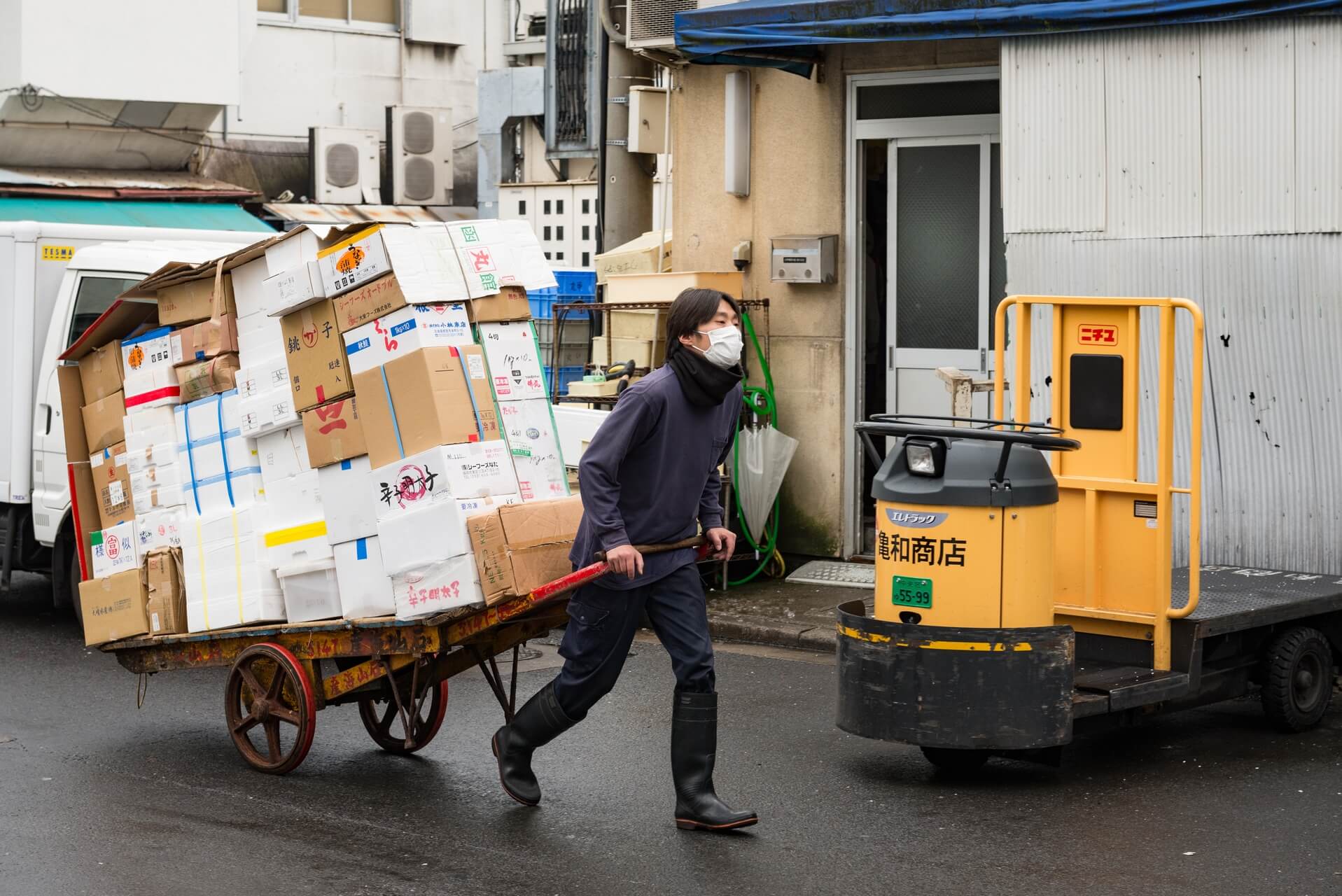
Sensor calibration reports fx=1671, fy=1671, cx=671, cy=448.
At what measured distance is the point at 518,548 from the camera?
6.05 meters

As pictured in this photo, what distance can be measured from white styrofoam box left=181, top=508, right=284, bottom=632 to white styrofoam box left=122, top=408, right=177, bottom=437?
1.40ft

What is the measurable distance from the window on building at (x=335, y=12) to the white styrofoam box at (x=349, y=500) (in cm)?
1657

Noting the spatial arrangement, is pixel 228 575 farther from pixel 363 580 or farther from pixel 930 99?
pixel 930 99

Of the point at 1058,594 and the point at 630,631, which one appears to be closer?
the point at 630,631

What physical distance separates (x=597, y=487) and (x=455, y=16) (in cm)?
1861

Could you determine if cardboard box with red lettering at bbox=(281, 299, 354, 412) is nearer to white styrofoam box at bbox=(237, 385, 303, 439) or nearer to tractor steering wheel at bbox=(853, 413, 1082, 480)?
white styrofoam box at bbox=(237, 385, 303, 439)

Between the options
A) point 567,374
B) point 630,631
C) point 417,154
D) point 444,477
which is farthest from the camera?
point 417,154

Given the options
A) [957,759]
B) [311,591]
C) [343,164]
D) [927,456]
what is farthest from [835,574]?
[343,164]

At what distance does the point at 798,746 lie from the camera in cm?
719

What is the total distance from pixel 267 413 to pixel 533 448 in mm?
1126

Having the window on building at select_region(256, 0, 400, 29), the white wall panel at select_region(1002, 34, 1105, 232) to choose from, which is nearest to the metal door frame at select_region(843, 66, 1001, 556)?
the white wall panel at select_region(1002, 34, 1105, 232)

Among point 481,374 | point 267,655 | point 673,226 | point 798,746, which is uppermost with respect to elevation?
point 673,226

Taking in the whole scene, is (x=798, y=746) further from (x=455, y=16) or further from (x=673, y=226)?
(x=455, y=16)

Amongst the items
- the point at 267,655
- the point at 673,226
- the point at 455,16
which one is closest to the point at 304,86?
the point at 455,16
